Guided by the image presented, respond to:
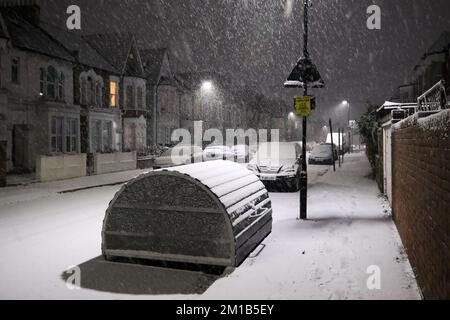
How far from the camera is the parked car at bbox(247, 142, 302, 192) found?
1706 cm

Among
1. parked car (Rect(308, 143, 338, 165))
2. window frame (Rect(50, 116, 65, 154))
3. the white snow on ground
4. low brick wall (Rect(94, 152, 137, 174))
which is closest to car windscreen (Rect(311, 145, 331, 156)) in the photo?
parked car (Rect(308, 143, 338, 165))

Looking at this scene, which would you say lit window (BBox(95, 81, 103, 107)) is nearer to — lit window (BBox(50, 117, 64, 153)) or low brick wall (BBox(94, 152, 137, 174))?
lit window (BBox(50, 117, 64, 153))

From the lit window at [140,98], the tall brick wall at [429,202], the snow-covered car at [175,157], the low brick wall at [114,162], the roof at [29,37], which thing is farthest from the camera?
the lit window at [140,98]

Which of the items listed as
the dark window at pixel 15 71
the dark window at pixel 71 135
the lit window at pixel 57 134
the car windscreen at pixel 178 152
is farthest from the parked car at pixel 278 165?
the dark window at pixel 71 135

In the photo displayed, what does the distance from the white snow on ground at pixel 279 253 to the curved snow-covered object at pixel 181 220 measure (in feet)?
1.81

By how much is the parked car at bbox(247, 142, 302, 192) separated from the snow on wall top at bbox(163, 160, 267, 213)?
7.83 meters

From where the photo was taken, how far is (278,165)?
17.5m

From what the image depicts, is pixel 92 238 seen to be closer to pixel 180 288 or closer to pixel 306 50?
pixel 180 288

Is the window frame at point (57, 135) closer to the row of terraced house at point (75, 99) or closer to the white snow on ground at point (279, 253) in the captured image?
the row of terraced house at point (75, 99)

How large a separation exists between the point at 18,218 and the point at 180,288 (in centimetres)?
731

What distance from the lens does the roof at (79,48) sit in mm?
31086

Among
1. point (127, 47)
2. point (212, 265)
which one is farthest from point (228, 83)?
point (212, 265)

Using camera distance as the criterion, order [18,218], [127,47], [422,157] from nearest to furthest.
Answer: [422,157] < [18,218] < [127,47]
